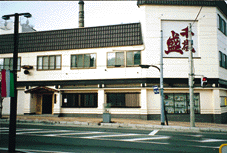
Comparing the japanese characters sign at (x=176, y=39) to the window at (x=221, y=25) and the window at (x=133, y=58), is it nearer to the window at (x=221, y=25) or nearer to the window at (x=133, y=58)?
the window at (x=133, y=58)

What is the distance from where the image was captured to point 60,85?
68.7ft

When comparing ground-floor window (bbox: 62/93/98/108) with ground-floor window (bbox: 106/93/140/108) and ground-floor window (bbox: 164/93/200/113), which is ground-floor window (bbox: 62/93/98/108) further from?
ground-floor window (bbox: 164/93/200/113)

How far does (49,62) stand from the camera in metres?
21.7

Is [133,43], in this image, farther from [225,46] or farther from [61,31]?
[225,46]

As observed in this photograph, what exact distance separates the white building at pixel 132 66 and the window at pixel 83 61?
10cm

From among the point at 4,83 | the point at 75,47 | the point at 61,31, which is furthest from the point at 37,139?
the point at 61,31

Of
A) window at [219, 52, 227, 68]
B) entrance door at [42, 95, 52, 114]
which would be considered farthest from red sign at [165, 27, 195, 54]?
entrance door at [42, 95, 52, 114]

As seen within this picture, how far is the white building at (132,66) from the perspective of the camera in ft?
61.4

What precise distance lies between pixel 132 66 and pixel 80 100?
21.0 ft

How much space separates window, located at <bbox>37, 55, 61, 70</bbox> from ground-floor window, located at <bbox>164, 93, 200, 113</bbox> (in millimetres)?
11705

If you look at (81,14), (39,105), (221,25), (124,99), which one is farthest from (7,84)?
(81,14)

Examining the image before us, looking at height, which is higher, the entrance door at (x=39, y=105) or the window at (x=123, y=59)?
the window at (x=123, y=59)

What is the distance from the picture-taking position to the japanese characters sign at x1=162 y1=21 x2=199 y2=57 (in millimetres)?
18984

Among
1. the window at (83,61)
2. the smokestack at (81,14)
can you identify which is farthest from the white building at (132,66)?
the smokestack at (81,14)
